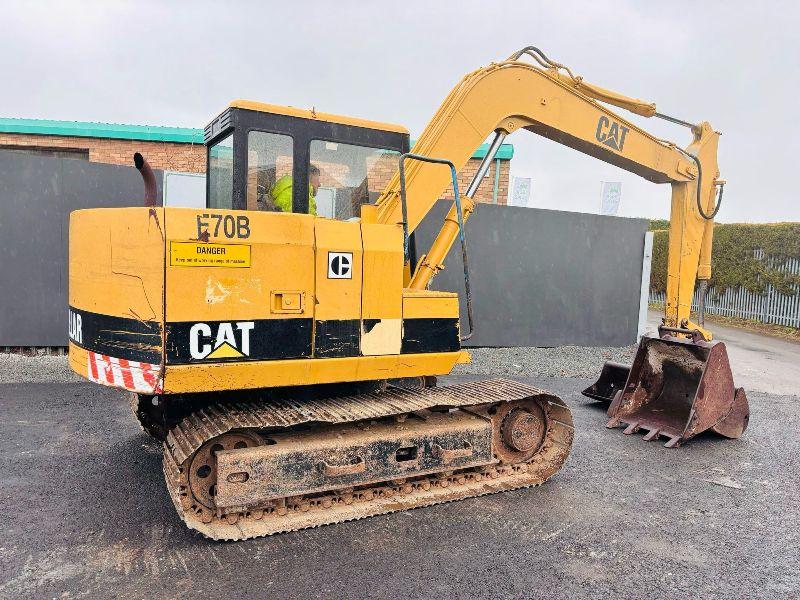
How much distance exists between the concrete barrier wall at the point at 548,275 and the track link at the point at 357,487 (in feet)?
17.0

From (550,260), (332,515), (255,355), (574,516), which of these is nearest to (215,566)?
(332,515)

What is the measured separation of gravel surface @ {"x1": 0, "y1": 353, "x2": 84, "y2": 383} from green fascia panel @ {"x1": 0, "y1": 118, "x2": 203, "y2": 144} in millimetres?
6323

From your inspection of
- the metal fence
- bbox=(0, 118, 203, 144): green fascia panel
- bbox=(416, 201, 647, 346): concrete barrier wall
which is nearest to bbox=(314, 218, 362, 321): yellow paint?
bbox=(416, 201, 647, 346): concrete barrier wall

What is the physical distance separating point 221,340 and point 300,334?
484 millimetres

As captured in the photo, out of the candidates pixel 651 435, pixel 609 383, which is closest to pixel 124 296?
pixel 651 435

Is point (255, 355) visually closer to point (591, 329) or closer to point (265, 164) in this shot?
point (265, 164)

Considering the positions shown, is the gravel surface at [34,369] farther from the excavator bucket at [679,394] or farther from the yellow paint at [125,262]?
the excavator bucket at [679,394]

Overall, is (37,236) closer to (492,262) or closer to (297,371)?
(297,371)

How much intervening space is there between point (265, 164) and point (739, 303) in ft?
55.8

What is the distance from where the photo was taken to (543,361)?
9.59 m

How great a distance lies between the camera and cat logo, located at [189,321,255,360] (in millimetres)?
3531

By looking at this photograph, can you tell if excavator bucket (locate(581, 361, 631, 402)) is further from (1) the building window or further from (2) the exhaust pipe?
(1) the building window

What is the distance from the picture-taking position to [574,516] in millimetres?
4086

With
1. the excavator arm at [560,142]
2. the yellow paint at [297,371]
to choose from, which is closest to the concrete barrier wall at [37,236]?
the excavator arm at [560,142]
